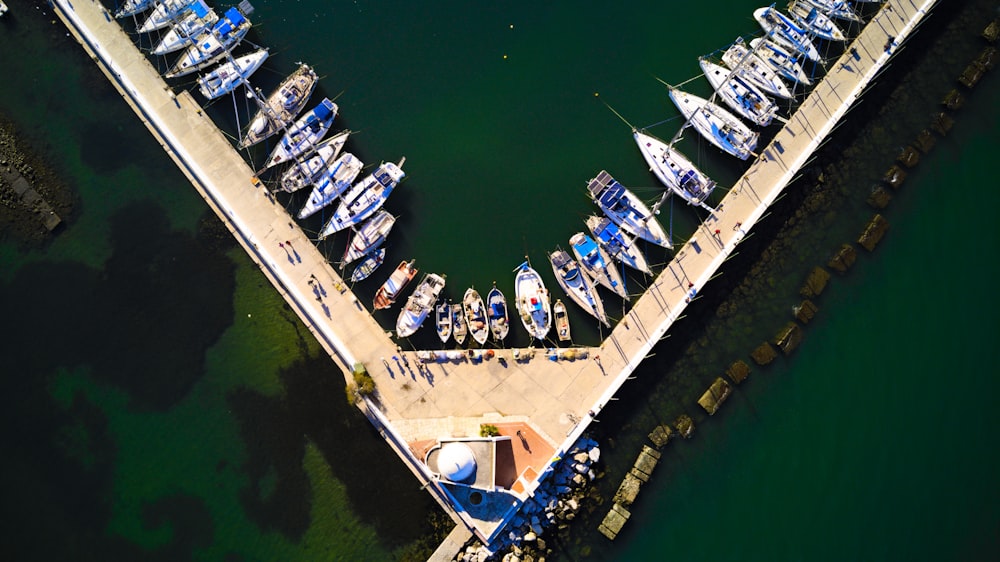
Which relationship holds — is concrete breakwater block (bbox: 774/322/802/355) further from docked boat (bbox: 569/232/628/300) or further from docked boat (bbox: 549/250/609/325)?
docked boat (bbox: 549/250/609/325)

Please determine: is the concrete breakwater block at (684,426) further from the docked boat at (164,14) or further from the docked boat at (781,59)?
the docked boat at (164,14)

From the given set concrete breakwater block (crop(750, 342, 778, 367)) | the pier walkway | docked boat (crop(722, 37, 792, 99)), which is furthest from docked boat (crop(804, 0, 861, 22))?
concrete breakwater block (crop(750, 342, 778, 367))

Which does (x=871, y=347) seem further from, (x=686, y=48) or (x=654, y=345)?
(x=686, y=48)

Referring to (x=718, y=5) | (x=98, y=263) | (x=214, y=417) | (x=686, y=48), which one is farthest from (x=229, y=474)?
(x=718, y=5)

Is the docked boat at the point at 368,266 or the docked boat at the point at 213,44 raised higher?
the docked boat at the point at 213,44

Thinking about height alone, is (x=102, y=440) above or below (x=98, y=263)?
below

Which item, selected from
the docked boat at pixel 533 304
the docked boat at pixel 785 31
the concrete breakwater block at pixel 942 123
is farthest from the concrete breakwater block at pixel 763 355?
the docked boat at pixel 785 31
